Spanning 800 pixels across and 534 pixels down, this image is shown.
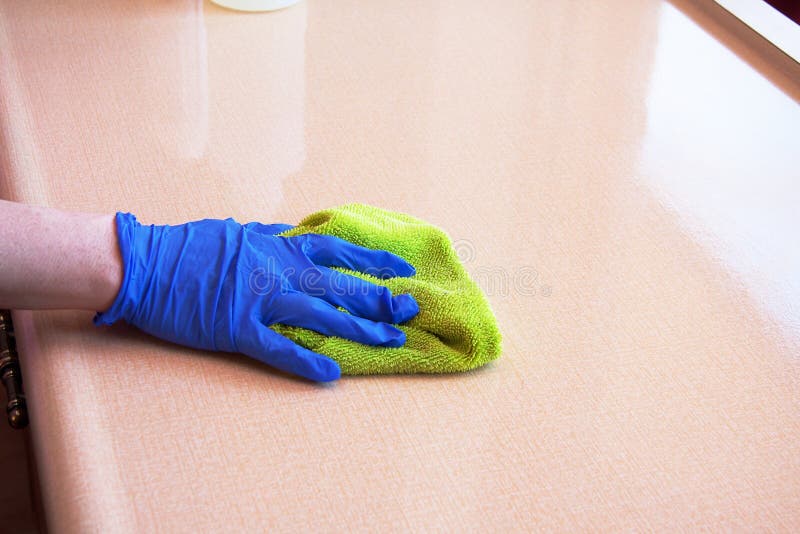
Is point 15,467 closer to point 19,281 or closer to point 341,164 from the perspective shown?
point 19,281

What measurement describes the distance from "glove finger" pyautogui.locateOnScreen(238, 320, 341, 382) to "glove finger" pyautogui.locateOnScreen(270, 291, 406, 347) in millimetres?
28

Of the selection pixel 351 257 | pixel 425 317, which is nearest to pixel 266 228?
pixel 351 257

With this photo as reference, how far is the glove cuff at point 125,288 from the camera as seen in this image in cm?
95

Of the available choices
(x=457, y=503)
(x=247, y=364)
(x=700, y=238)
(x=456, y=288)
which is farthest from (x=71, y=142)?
(x=700, y=238)

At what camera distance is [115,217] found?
3.30ft

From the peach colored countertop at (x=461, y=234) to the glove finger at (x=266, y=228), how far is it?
0.21 feet

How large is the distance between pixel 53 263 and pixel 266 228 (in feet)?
0.89

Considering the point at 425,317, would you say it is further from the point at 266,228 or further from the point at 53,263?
the point at 53,263

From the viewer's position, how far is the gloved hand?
948mm

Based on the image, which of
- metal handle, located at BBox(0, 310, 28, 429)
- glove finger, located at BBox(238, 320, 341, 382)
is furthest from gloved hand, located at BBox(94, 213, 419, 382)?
metal handle, located at BBox(0, 310, 28, 429)

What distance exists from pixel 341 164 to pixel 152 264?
39 centimetres

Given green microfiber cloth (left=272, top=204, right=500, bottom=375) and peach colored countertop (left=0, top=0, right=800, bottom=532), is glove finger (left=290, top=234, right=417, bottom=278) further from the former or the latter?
peach colored countertop (left=0, top=0, right=800, bottom=532)

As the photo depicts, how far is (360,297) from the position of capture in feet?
3.26

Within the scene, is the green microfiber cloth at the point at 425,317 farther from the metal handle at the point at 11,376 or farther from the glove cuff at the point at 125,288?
the metal handle at the point at 11,376
